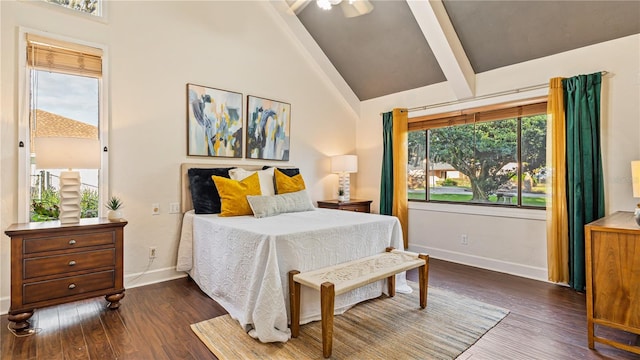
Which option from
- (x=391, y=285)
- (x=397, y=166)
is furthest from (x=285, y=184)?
(x=397, y=166)

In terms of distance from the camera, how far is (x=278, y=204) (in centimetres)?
322

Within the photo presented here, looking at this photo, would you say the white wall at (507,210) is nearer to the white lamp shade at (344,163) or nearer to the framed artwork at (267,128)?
the white lamp shade at (344,163)

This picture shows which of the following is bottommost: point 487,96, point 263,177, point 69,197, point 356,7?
point 69,197

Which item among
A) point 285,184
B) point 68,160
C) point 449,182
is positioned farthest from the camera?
point 449,182

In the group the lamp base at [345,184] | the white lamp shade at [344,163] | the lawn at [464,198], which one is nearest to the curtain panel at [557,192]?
the lawn at [464,198]

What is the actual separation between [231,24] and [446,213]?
354 cm

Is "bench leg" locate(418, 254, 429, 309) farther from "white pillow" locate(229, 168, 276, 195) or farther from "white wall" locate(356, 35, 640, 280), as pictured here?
"white pillow" locate(229, 168, 276, 195)

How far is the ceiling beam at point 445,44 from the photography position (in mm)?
3322

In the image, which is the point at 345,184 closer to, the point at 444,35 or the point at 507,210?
the point at 507,210

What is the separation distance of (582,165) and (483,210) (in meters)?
1.09

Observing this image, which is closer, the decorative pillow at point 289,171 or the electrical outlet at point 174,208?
the electrical outlet at point 174,208

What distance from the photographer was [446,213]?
13.9 ft

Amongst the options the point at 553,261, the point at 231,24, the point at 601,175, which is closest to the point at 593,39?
the point at 601,175

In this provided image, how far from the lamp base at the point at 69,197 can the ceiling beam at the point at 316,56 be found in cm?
302
